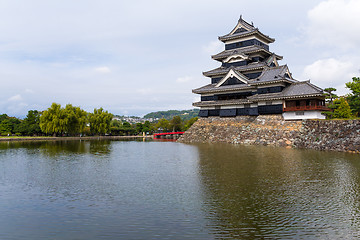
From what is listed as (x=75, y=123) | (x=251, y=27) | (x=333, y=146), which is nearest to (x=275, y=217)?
(x=333, y=146)

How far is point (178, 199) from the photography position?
11.0 metres

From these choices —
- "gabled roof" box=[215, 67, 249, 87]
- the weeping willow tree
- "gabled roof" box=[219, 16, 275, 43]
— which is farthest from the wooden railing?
the weeping willow tree

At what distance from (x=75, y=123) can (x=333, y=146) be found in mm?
57388

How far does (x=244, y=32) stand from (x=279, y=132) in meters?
21.7

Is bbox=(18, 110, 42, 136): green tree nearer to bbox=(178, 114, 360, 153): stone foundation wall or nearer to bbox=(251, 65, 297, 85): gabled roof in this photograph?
bbox=(178, 114, 360, 153): stone foundation wall

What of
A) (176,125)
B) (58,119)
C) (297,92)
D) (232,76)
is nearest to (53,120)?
(58,119)

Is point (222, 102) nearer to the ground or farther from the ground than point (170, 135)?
farther from the ground

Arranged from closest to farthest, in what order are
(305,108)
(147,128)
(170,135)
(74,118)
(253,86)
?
(305,108) < (253,86) < (74,118) < (170,135) < (147,128)

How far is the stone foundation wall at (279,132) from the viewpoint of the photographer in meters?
28.4

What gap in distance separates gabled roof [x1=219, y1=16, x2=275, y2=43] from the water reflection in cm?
3373

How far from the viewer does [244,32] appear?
47281 millimetres

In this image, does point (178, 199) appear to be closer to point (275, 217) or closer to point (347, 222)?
point (275, 217)

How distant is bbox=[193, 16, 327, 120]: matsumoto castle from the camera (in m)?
35.4

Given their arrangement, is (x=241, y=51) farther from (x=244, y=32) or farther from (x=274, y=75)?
(x=274, y=75)
